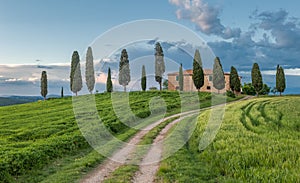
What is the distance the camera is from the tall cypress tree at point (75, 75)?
3300 inches

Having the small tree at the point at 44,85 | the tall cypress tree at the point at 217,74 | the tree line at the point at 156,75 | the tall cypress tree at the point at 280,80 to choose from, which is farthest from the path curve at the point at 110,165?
the tall cypress tree at the point at 280,80

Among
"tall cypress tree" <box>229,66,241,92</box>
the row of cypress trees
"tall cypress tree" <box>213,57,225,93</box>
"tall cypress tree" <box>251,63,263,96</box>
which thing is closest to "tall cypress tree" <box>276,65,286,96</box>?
"tall cypress tree" <box>251,63,263,96</box>

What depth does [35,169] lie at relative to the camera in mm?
15047

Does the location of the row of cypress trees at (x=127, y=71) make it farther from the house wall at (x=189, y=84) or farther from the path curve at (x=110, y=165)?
the path curve at (x=110, y=165)

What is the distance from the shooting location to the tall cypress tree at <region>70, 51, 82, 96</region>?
275 ft

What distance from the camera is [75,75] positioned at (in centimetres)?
8512

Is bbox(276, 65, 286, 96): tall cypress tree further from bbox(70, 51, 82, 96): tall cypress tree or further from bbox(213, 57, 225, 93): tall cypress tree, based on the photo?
bbox(70, 51, 82, 96): tall cypress tree

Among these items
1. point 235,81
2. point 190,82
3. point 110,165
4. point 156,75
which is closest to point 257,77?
point 235,81

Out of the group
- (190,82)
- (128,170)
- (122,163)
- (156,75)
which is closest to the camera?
(128,170)

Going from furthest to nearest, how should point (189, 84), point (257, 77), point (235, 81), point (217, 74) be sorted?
point (189, 84), point (235, 81), point (257, 77), point (217, 74)

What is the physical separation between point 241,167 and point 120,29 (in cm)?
1091

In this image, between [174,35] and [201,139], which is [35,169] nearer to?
[201,139]

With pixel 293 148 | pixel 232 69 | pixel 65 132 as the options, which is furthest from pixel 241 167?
pixel 232 69

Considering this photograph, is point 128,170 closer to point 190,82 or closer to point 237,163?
point 237,163
